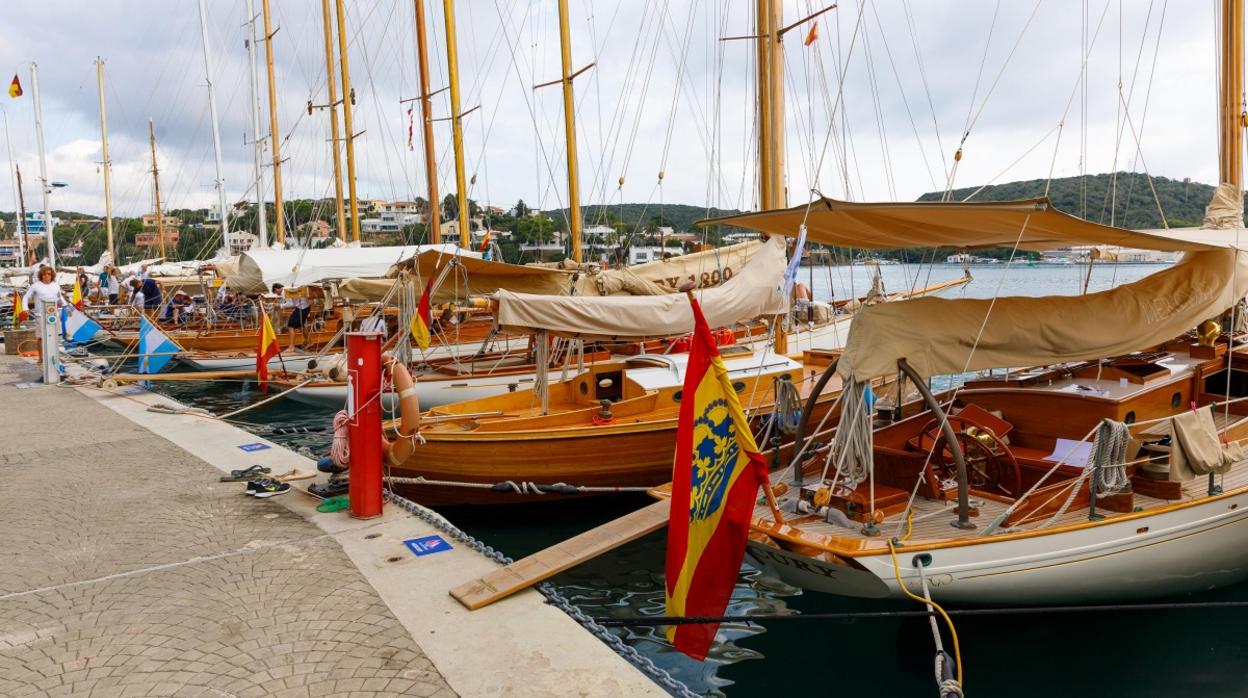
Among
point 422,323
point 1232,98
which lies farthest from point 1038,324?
point 422,323

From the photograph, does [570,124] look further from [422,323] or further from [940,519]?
[940,519]

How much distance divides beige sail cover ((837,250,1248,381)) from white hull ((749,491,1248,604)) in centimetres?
132

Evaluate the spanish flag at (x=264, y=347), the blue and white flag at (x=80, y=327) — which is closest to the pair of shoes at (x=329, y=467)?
the spanish flag at (x=264, y=347)

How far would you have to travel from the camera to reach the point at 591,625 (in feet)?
15.6

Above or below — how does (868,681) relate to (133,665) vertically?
below

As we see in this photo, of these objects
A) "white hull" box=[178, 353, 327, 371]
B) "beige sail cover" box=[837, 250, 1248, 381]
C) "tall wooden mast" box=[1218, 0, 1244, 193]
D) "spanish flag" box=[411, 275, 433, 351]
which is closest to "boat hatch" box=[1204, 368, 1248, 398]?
"beige sail cover" box=[837, 250, 1248, 381]

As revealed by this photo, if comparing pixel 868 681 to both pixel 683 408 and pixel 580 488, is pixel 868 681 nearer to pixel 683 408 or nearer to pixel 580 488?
pixel 683 408

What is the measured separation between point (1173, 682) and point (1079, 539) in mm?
1302

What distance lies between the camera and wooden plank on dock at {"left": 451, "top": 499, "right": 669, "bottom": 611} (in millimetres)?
4969

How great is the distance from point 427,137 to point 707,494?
17.6m

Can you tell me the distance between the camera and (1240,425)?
7.09 metres

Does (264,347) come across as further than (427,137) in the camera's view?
No

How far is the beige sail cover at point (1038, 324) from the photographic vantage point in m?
5.72

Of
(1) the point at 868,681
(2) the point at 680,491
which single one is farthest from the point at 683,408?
(1) the point at 868,681
